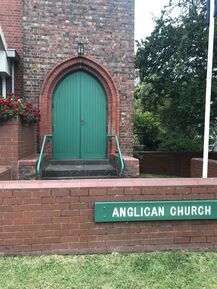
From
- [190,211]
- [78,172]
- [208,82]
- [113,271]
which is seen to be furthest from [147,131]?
[113,271]

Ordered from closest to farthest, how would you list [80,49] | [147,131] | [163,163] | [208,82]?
1. [208,82]
2. [80,49]
3. [163,163]
4. [147,131]

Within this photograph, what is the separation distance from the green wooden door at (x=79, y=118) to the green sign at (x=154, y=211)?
508 cm

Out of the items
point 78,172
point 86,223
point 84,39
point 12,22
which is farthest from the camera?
point 12,22

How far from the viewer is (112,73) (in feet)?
28.3

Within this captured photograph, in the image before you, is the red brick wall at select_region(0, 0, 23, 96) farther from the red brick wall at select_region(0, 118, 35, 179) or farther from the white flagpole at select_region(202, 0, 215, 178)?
the white flagpole at select_region(202, 0, 215, 178)

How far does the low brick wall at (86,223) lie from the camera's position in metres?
3.55

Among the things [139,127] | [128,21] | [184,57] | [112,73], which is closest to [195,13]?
[184,57]

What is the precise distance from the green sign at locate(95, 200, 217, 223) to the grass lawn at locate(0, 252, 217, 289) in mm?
456

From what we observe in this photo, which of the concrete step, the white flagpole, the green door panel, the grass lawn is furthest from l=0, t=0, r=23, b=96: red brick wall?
the grass lawn

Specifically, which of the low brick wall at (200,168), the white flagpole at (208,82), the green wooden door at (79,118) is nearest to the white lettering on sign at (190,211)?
the white flagpole at (208,82)

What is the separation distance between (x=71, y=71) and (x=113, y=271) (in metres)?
6.48

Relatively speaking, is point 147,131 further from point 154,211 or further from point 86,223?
point 86,223

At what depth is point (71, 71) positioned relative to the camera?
28.0 feet

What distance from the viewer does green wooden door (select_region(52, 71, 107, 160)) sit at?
8.57 m
